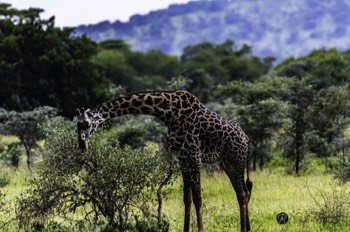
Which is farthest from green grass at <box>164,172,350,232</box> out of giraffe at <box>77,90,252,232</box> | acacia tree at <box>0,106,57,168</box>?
acacia tree at <box>0,106,57,168</box>

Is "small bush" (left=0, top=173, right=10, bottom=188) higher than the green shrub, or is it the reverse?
the green shrub

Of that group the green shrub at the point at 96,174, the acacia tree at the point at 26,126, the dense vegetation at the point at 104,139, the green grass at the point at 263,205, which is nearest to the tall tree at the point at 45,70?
the dense vegetation at the point at 104,139

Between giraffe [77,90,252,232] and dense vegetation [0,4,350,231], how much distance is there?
44 cm

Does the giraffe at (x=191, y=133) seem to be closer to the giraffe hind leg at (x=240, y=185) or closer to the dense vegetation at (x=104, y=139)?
the giraffe hind leg at (x=240, y=185)

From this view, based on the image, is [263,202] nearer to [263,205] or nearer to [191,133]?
[263,205]

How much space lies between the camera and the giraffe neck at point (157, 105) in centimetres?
1083

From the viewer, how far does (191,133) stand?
36.7ft

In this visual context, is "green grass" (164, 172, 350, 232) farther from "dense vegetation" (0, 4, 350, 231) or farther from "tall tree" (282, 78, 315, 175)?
"tall tree" (282, 78, 315, 175)

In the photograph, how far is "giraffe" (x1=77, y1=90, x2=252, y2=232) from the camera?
10938 millimetres

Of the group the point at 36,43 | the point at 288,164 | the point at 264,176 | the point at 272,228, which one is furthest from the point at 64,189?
the point at 36,43

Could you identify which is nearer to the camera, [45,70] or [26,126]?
[26,126]

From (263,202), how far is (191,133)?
16.1 feet

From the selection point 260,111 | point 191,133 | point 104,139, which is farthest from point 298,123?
point 191,133

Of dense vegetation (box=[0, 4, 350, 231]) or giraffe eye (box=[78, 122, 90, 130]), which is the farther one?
dense vegetation (box=[0, 4, 350, 231])
